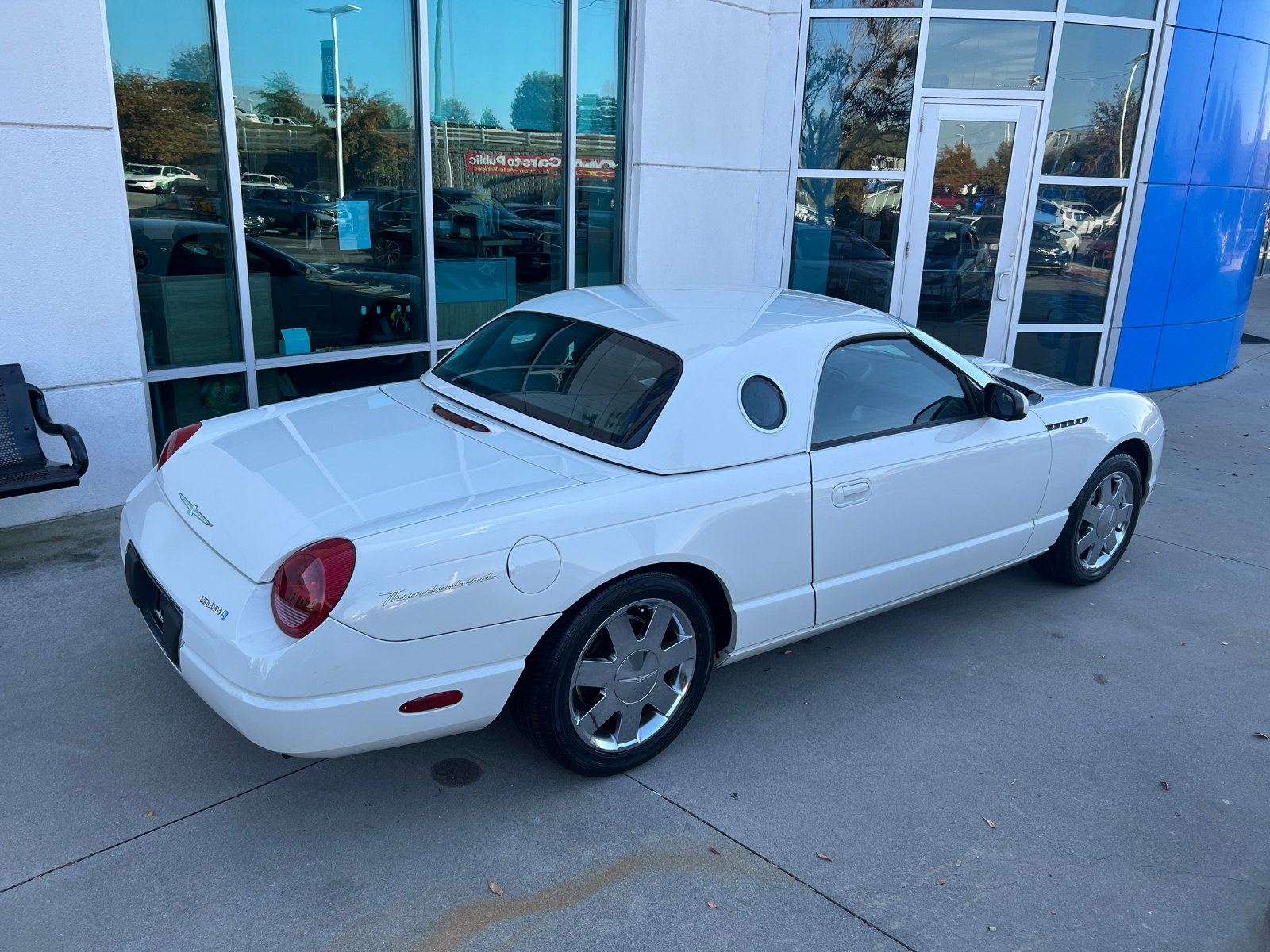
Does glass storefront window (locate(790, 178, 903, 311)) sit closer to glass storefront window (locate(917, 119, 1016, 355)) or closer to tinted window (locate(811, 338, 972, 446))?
glass storefront window (locate(917, 119, 1016, 355))

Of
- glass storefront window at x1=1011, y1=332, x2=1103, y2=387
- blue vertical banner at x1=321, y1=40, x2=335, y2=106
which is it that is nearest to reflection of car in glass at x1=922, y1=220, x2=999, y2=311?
glass storefront window at x1=1011, y1=332, x2=1103, y2=387

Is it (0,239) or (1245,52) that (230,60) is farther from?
(1245,52)

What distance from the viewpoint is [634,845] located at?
3012mm

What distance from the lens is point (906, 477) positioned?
3.87m

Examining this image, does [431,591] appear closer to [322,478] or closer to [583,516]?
[583,516]

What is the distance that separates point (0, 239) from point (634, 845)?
15.0 ft

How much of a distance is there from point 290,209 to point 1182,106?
26.3 ft

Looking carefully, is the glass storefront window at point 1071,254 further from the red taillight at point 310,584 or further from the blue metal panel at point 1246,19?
the red taillight at point 310,584

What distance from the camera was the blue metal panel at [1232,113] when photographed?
30.3 ft

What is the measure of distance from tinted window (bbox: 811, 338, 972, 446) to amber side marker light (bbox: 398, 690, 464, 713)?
1.64m

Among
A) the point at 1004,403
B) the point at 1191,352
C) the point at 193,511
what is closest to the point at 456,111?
the point at 1004,403

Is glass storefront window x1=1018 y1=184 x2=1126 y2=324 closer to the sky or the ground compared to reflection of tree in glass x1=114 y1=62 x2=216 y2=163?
closer to the ground

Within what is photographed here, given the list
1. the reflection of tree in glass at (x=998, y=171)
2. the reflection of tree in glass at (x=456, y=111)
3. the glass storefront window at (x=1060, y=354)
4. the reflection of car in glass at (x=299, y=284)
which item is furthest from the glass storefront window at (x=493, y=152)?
the glass storefront window at (x=1060, y=354)

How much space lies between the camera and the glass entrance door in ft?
29.0
